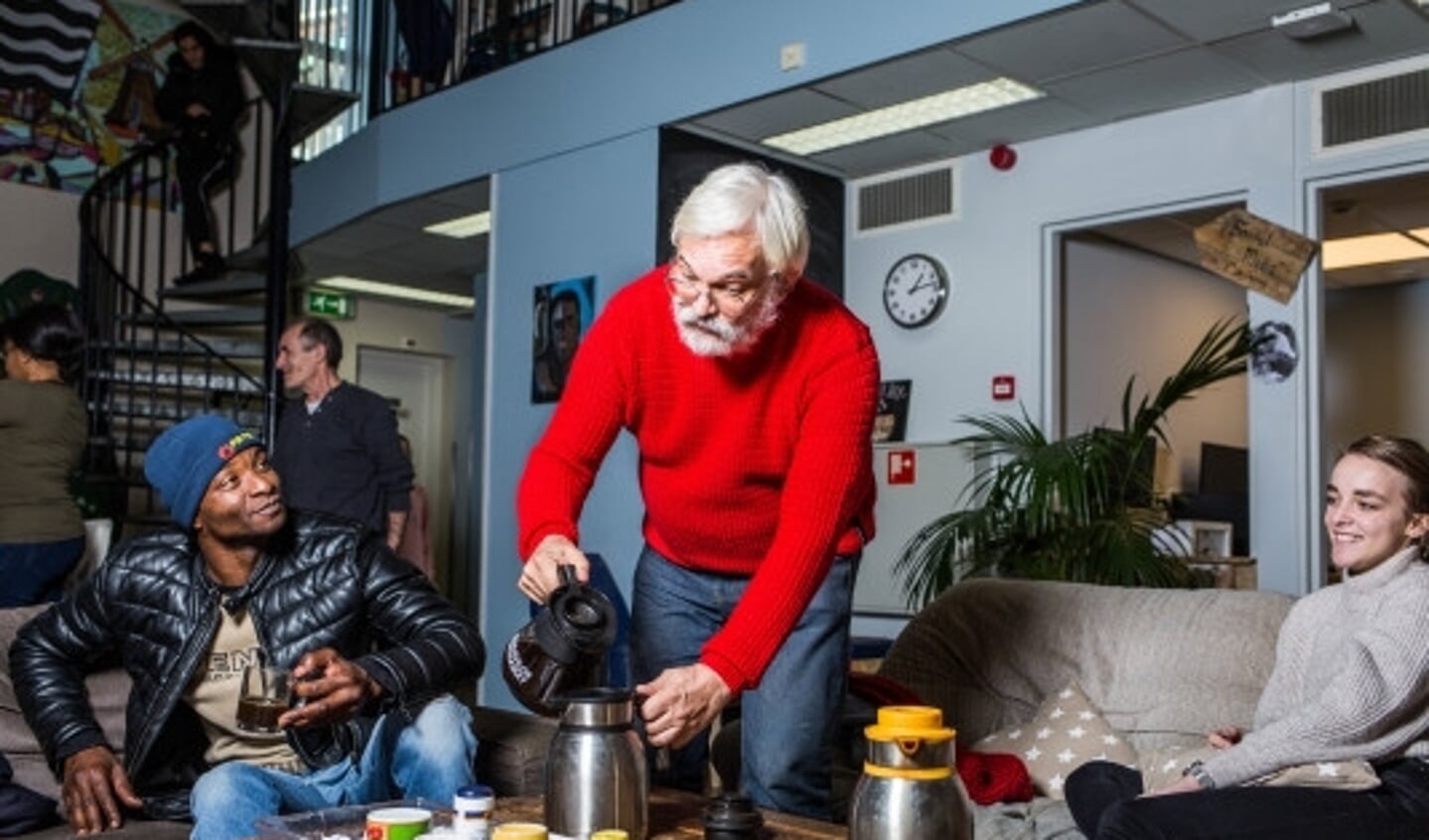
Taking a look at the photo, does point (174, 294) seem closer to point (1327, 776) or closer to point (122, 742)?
point (122, 742)

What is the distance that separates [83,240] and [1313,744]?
6.54 meters

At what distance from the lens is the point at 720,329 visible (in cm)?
191

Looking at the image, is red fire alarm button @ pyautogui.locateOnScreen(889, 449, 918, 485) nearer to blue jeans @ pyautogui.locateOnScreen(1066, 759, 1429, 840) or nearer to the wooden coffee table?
blue jeans @ pyautogui.locateOnScreen(1066, 759, 1429, 840)

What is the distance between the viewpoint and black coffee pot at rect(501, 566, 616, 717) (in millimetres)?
1604

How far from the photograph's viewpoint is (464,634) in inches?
90.2

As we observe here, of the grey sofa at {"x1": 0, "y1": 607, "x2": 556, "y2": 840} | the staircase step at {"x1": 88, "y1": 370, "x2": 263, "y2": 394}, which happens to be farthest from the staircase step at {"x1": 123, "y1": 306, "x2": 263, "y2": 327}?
the grey sofa at {"x1": 0, "y1": 607, "x2": 556, "y2": 840}

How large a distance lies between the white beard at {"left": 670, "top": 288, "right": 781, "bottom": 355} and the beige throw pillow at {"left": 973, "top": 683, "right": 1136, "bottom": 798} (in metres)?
1.48

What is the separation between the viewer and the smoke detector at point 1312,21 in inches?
154

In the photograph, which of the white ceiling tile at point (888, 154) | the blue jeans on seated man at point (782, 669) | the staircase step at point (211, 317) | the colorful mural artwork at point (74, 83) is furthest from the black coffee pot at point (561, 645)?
the colorful mural artwork at point (74, 83)

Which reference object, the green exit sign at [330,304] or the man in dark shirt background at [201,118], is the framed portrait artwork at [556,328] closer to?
the man in dark shirt background at [201,118]

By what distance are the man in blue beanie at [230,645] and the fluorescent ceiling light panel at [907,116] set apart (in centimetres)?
305

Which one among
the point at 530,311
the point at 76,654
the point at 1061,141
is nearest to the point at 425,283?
the point at 530,311

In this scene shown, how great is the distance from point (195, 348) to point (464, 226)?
1.49m

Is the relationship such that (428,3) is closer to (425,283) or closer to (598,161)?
(598,161)
